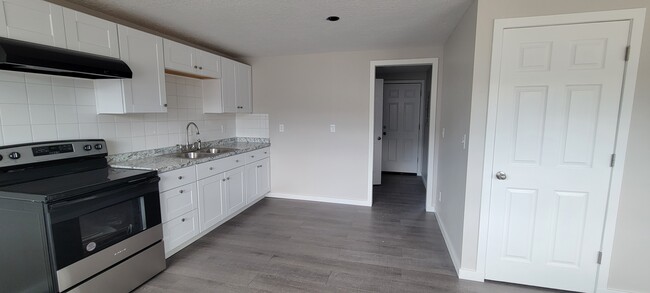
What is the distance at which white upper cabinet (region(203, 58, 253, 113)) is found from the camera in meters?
3.54

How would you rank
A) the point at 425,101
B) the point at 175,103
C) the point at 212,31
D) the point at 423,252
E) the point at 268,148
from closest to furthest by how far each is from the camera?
1. the point at 423,252
2. the point at 212,31
3. the point at 175,103
4. the point at 268,148
5. the point at 425,101

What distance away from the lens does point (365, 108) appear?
3832 millimetres

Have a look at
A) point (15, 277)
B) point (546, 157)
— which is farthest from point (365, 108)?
point (15, 277)

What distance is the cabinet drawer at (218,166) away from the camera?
2.79 metres

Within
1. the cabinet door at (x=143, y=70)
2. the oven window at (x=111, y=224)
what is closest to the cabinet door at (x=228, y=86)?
the cabinet door at (x=143, y=70)

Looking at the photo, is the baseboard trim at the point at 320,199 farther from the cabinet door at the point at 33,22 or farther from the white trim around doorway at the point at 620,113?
the cabinet door at the point at 33,22

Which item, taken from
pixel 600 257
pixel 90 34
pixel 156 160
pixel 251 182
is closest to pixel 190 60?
pixel 90 34

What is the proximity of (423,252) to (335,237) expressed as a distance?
3.00ft

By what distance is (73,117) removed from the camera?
2191mm

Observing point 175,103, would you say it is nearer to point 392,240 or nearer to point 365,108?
point 365,108

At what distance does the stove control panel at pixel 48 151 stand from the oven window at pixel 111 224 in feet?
2.09

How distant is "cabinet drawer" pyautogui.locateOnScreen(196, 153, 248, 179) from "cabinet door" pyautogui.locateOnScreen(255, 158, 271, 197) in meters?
0.48

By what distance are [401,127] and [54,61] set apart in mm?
5518

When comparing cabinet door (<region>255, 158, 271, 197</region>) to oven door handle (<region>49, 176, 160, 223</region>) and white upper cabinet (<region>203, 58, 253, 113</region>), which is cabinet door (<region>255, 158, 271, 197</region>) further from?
oven door handle (<region>49, 176, 160, 223</region>)
